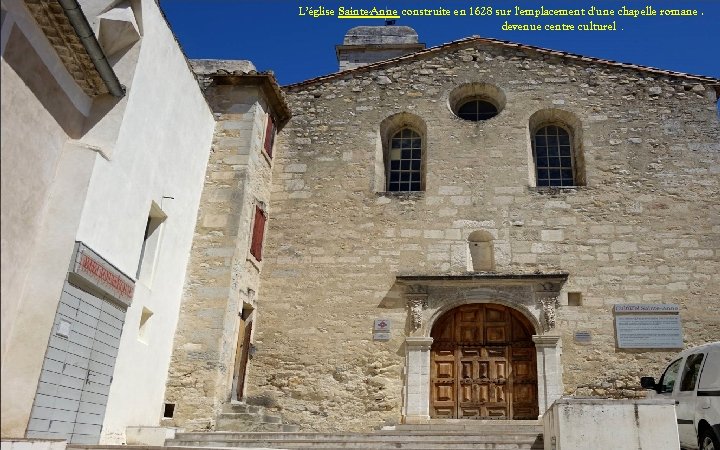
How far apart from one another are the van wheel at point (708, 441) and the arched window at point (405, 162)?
261 inches

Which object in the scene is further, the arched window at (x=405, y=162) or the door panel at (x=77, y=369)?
the arched window at (x=405, y=162)

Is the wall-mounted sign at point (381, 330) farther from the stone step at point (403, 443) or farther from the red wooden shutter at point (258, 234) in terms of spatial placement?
the stone step at point (403, 443)

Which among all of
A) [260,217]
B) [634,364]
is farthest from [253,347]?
[634,364]

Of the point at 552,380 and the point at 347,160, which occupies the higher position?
the point at 347,160

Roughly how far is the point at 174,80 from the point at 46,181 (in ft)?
10.2

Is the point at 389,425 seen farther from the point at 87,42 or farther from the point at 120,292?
the point at 87,42

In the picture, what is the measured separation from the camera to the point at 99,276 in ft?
23.2

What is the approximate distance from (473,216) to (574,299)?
2200mm

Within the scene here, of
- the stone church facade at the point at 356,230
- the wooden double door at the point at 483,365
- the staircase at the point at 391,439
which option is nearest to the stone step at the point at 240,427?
the stone church facade at the point at 356,230

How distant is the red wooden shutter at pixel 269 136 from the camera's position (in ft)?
38.5

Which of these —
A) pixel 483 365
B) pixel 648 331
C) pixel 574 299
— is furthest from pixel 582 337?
pixel 483 365

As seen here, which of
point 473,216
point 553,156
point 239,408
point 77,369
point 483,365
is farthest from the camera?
point 553,156

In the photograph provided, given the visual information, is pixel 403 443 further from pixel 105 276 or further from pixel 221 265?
pixel 221 265

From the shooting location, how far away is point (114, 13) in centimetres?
758
